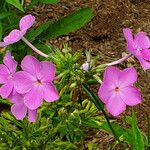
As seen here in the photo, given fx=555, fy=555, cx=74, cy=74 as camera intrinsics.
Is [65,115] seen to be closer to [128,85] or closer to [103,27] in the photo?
[128,85]

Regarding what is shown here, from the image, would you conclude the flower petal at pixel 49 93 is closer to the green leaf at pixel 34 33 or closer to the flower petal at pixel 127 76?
the flower petal at pixel 127 76

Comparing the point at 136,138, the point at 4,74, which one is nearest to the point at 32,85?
the point at 4,74

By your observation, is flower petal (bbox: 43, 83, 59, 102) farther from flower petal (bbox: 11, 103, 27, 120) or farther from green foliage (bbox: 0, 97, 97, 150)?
green foliage (bbox: 0, 97, 97, 150)

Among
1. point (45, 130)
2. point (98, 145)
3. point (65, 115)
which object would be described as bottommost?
point (98, 145)

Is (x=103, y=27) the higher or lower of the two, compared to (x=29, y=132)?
lower

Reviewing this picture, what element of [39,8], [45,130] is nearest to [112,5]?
[39,8]

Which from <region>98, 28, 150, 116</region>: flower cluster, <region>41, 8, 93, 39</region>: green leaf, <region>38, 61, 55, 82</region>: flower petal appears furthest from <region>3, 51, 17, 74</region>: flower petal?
<region>41, 8, 93, 39</region>: green leaf
